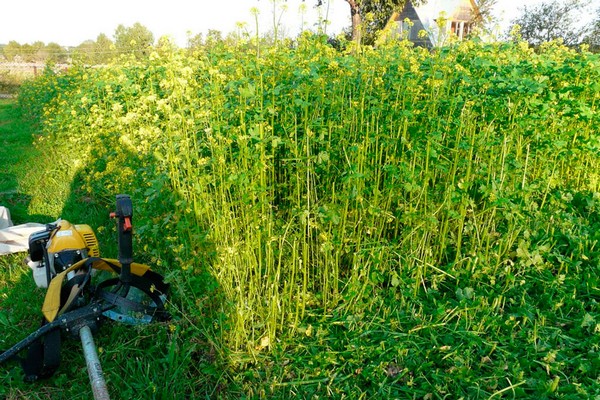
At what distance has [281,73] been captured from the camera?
3156mm

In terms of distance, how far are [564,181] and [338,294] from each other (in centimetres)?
224

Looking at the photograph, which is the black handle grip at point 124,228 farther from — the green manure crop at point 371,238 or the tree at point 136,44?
the tree at point 136,44

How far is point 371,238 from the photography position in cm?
284

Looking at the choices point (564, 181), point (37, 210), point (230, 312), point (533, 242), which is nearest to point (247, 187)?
point (230, 312)

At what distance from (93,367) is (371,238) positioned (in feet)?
5.27

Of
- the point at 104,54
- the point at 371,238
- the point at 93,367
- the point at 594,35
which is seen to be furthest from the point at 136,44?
the point at 104,54

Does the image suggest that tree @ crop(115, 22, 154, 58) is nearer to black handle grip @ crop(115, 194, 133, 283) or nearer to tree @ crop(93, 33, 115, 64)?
tree @ crop(93, 33, 115, 64)

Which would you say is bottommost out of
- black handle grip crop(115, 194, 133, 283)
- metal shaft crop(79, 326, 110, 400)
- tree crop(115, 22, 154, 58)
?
metal shaft crop(79, 326, 110, 400)

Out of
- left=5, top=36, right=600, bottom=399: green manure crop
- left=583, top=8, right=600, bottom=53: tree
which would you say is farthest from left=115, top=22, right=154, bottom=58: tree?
left=583, top=8, right=600, bottom=53: tree

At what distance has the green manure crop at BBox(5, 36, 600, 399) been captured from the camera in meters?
2.34

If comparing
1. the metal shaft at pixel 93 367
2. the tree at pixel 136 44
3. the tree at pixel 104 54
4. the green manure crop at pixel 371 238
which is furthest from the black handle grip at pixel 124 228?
the tree at pixel 104 54

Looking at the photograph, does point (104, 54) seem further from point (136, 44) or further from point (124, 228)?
point (124, 228)

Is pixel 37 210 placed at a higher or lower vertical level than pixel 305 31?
lower

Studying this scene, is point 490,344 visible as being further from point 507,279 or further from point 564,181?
point 564,181
